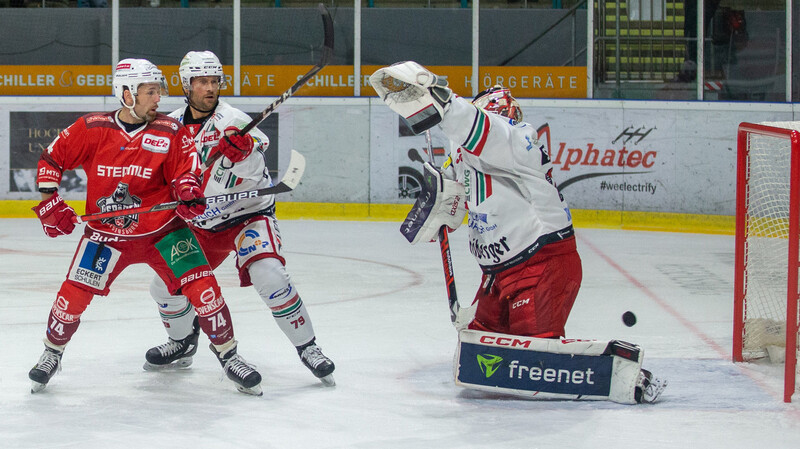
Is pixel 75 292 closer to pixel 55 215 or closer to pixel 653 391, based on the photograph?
pixel 55 215

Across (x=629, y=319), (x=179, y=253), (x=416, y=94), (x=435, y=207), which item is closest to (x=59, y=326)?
(x=179, y=253)

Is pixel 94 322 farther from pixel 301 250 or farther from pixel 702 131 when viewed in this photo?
pixel 702 131

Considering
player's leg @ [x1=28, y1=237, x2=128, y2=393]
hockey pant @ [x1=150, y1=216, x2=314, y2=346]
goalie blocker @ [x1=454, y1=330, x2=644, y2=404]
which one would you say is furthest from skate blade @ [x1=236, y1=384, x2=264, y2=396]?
goalie blocker @ [x1=454, y1=330, x2=644, y2=404]

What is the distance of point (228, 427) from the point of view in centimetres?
290

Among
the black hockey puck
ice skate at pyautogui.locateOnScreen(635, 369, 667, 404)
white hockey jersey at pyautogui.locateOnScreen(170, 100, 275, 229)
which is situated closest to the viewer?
ice skate at pyautogui.locateOnScreen(635, 369, 667, 404)

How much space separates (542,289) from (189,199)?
1141mm

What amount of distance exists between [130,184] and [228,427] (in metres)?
0.88

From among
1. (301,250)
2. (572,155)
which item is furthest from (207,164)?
(572,155)

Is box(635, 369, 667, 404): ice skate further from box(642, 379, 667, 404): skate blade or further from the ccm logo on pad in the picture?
the ccm logo on pad

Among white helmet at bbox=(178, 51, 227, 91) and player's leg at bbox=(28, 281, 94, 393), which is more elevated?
white helmet at bbox=(178, 51, 227, 91)

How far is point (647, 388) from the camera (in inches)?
123

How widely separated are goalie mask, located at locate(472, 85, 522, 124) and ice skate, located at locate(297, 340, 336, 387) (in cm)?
98

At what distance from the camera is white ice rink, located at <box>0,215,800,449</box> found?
2811 millimetres

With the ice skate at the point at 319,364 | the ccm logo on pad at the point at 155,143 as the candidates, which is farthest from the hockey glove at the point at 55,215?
the ice skate at the point at 319,364
